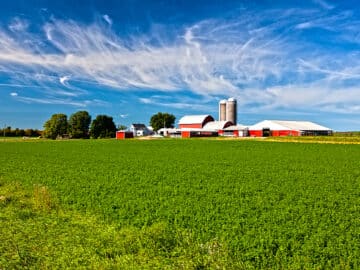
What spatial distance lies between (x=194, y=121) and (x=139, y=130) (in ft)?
91.8

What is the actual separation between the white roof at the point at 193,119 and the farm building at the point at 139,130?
20.6 m

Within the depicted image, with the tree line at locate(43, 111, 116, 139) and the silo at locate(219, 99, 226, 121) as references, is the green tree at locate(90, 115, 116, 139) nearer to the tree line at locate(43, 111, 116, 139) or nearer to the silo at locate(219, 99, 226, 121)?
the tree line at locate(43, 111, 116, 139)

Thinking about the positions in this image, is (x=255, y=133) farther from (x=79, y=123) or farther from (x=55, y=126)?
(x=55, y=126)

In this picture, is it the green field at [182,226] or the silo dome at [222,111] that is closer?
the green field at [182,226]

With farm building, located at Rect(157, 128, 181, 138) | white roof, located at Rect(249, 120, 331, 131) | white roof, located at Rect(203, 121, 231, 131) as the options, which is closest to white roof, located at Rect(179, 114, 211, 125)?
white roof, located at Rect(203, 121, 231, 131)

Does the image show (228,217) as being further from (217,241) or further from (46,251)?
(46,251)

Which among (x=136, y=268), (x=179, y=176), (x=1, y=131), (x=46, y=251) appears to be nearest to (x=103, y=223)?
(x=46, y=251)

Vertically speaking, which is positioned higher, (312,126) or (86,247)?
(312,126)

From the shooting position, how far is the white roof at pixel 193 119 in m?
105

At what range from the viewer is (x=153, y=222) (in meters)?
8.54

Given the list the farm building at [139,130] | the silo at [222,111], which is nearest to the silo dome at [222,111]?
the silo at [222,111]

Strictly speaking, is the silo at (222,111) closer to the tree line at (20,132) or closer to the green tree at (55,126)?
the green tree at (55,126)

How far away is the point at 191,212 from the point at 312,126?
99.2 metres

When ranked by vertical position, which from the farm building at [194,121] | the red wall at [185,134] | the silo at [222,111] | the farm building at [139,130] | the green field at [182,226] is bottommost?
the green field at [182,226]
